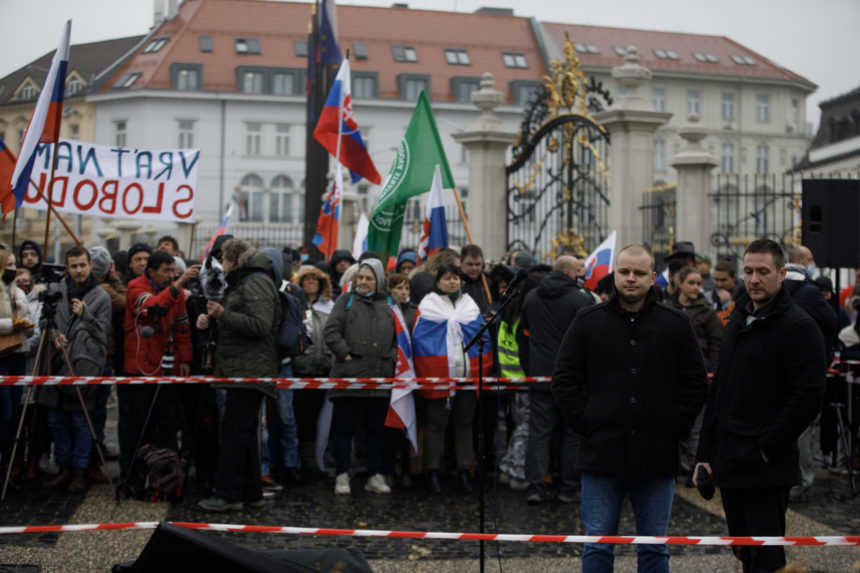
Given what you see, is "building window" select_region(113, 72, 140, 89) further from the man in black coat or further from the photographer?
Answer: the man in black coat

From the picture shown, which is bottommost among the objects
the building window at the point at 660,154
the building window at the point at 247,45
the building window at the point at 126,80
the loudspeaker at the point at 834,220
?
the loudspeaker at the point at 834,220

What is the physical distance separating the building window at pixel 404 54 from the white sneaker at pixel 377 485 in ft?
176

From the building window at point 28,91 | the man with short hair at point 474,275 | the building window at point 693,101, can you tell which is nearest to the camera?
the man with short hair at point 474,275

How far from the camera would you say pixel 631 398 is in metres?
5.03

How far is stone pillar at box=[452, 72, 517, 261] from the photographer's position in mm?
17094

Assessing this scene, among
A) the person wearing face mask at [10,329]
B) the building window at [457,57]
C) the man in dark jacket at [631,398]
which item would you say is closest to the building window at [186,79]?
the building window at [457,57]

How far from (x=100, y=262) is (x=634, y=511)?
5.44 m

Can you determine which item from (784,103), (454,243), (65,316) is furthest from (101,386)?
(784,103)

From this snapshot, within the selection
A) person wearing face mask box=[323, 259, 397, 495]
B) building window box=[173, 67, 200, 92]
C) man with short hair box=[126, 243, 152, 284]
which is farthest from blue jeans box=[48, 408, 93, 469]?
building window box=[173, 67, 200, 92]

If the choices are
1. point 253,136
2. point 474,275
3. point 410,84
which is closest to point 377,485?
point 474,275

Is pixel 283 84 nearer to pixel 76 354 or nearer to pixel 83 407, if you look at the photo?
pixel 76 354

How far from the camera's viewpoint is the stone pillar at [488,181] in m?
17.1

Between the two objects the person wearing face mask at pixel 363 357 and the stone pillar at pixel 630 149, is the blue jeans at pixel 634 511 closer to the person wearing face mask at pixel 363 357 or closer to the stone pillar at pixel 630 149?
the person wearing face mask at pixel 363 357

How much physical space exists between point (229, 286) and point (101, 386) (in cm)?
166
